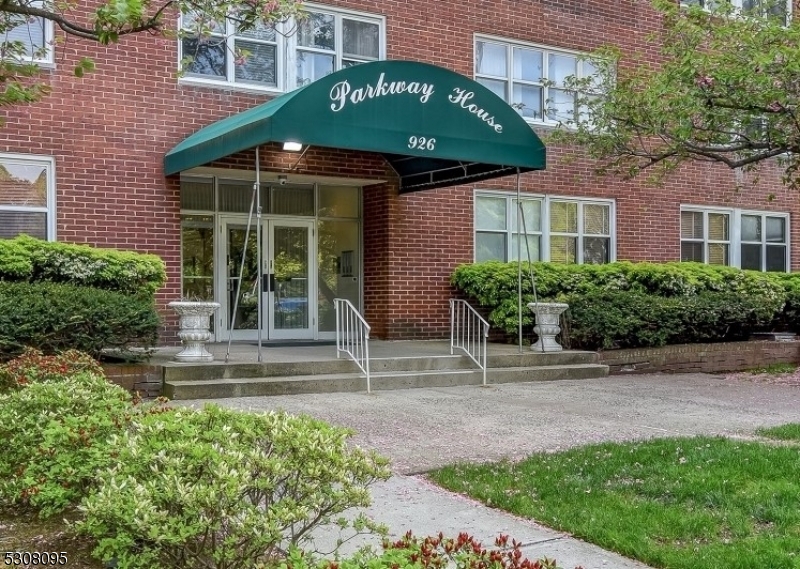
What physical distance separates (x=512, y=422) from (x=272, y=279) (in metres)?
6.70

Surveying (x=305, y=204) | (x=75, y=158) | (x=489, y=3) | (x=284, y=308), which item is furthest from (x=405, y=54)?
(x=75, y=158)

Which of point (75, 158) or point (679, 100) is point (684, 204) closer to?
point (679, 100)

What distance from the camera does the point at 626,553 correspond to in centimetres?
416

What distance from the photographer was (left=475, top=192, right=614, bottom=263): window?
14.8 m

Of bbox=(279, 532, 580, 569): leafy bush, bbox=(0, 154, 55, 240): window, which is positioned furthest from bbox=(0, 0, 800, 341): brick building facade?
bbox=(279, 532, 580, 569): leafy bush

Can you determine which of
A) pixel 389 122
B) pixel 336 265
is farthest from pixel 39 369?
pixel 336 265

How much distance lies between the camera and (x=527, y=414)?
8422 mm

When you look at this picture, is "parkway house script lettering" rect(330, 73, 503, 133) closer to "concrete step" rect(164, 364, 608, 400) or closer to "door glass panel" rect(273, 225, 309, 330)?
"concrete step" rect(164, 364, 608, 400)

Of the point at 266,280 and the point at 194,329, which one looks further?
the point at 266,280

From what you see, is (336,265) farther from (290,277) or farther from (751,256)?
(751,256)

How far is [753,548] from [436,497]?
1.92 m

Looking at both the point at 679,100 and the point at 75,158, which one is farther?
the point at 75,158

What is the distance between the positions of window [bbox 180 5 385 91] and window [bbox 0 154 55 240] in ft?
8.27

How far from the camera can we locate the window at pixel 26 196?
10.8 metres
